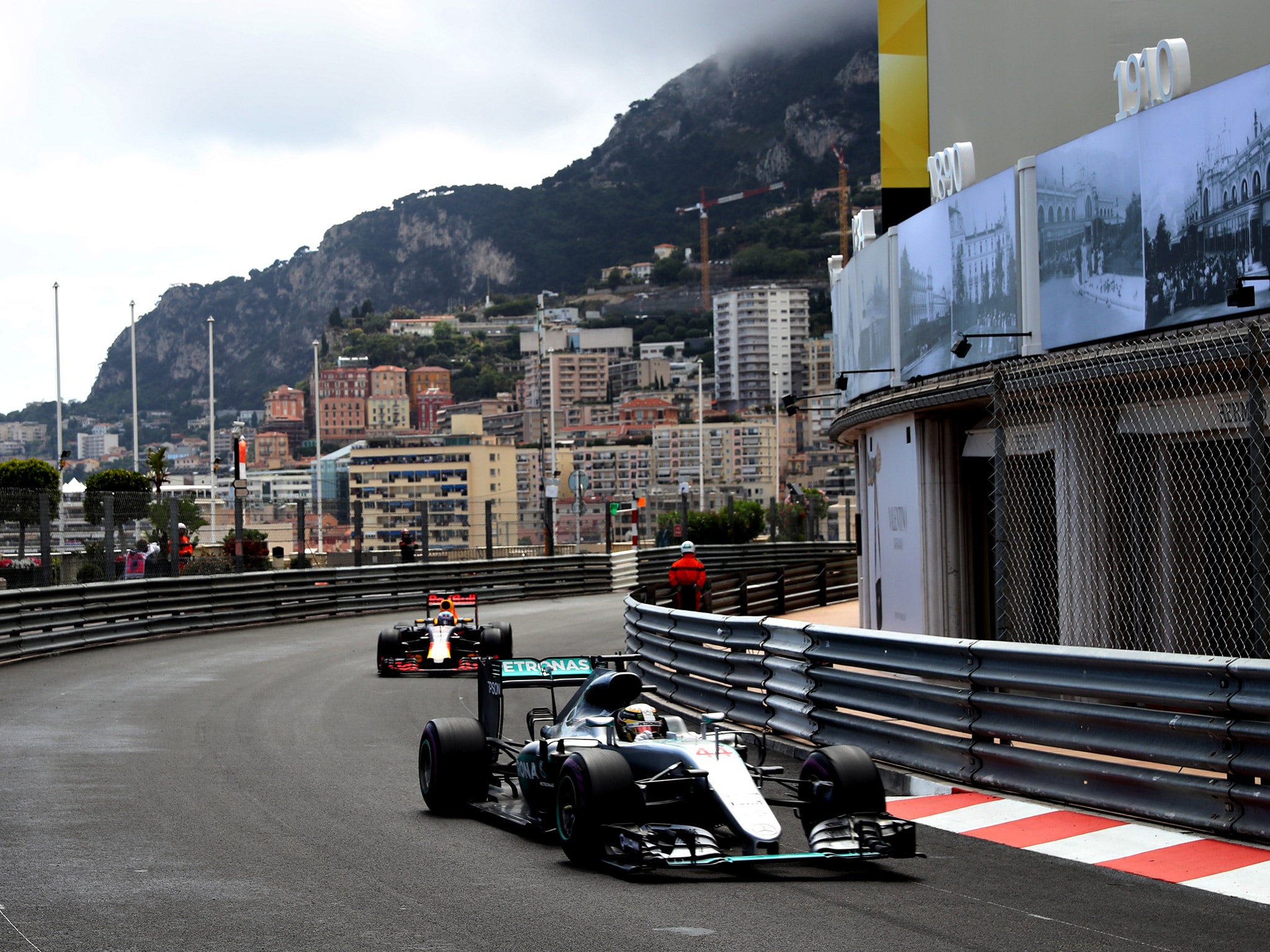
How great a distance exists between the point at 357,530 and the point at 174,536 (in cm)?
508

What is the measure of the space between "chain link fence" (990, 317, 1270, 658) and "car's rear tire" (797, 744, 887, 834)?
2.68 meters

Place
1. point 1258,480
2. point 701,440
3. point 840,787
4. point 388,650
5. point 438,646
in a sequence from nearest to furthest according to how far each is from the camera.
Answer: point 840,787, point 1258,480, point 388,650, point 438,646, point 701,440

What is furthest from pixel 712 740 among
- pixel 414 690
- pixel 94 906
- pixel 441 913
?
pixel 414 690

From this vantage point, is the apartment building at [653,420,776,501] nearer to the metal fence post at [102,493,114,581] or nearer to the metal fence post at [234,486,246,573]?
the metal fence post at [234,486,246,573]

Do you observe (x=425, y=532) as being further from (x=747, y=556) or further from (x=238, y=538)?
(x=747, y=556)

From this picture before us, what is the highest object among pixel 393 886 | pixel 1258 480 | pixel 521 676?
pixel 1258 480

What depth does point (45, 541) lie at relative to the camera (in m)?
19.0

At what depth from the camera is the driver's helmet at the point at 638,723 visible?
7.29 meters

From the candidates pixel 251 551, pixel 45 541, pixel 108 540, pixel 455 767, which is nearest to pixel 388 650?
pixel 45 541

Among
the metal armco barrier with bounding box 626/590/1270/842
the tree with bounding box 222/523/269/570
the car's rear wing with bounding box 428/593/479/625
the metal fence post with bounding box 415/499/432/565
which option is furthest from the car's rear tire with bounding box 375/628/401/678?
the metal fence post with bounding box 415/499/432/565

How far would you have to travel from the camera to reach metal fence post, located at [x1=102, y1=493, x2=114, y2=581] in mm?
20688

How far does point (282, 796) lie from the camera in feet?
28.5

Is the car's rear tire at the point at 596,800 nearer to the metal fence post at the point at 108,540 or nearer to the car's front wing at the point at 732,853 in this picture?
the car's front wing at the point at 732,853

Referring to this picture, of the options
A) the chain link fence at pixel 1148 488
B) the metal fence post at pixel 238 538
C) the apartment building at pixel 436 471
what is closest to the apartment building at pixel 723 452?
the apartment building at pixel 436 471
